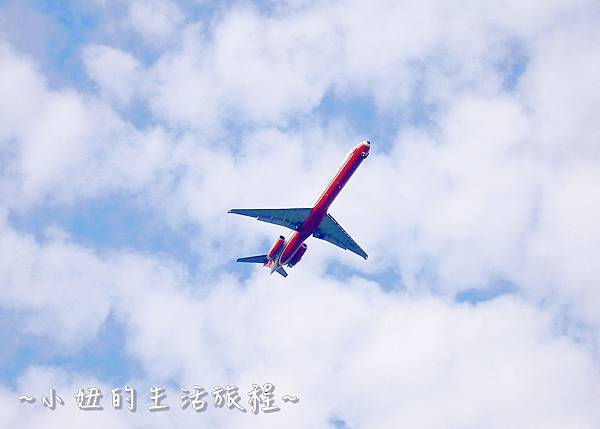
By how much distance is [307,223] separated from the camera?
330 ft

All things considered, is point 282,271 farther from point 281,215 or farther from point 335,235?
point 281,215

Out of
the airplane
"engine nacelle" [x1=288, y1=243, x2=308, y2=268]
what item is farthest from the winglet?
"engine nacelle" [x1=288, y1=243, x2=308, y2=268]

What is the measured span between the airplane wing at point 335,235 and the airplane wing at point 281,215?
16.3 ft

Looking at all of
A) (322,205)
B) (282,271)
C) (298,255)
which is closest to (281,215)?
(322,205)

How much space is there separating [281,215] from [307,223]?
14.4 ft

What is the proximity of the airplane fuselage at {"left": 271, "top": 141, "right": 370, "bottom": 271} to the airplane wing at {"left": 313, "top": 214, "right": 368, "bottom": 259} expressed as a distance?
4.39 metres

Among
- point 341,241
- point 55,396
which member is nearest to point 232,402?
point 55,396

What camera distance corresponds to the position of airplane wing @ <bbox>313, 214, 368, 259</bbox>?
106250mm

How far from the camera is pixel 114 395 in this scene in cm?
7250

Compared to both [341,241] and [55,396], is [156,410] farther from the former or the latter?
[341,241]

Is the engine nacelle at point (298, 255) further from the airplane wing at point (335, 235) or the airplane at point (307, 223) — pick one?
the airplane wing at point (335, 235)

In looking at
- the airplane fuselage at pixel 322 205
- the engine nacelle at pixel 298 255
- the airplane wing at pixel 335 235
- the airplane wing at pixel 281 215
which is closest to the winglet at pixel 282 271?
the airplane fuselage at pixel 322 205

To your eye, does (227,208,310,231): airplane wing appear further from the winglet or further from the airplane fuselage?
the winglet

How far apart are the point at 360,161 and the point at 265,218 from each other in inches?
750
